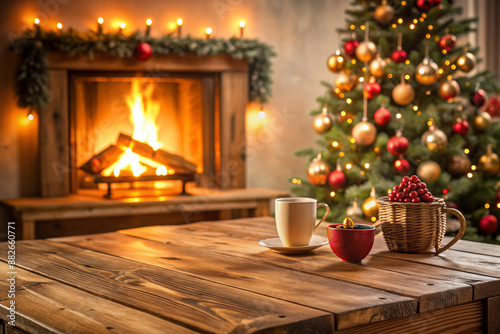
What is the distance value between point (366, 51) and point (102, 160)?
5.23ft

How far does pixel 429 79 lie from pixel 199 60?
55.1 inches

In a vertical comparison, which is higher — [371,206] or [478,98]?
[478,98]

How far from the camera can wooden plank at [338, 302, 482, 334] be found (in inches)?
36.6

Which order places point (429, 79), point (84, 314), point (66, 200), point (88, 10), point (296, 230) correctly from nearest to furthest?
point (84, 314) < point (296, 230) < point (429, 79) < point (66, 200) < point (88, 10)

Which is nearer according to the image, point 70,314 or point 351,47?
point 70,314

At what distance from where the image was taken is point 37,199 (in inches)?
133

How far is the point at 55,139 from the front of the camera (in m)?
3.46

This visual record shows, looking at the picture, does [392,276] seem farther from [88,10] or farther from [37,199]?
[88,10]

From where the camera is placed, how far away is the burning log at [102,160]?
11.6 feet

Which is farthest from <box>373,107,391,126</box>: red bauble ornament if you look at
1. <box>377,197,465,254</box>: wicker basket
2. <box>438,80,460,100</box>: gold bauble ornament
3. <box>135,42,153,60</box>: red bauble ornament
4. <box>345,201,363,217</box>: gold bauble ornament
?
<box>377,197,465,254</box>: wicker basket

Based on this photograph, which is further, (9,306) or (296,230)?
(296,230)

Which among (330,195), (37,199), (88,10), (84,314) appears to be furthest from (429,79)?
(84,314)

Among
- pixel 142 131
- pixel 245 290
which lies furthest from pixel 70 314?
pixel 142 131

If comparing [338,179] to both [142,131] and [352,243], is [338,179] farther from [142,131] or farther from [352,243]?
[352,243]
